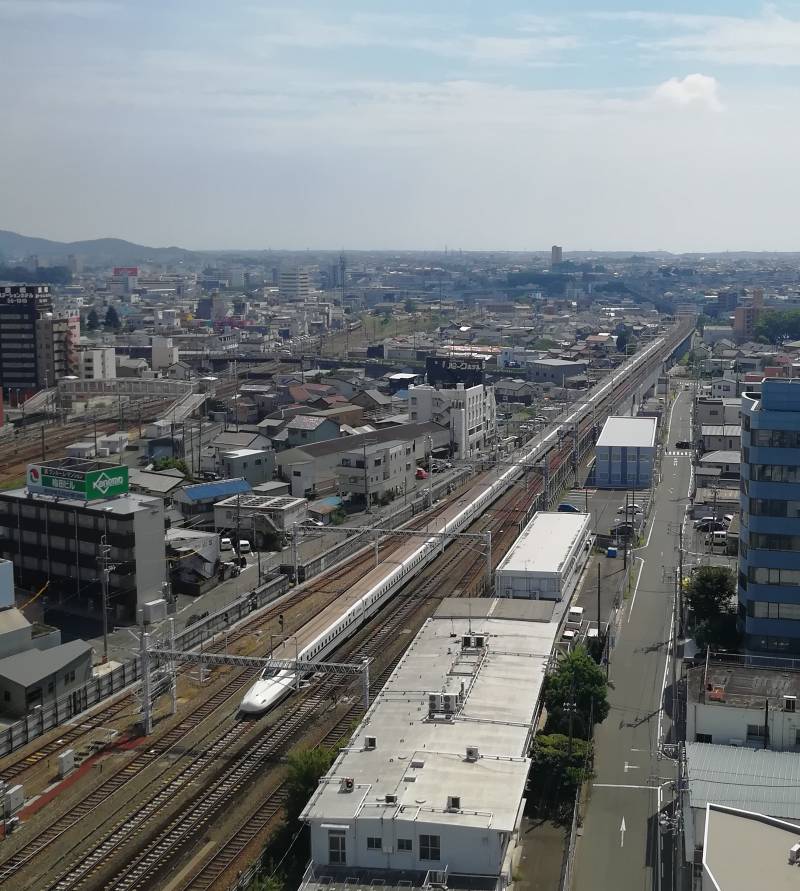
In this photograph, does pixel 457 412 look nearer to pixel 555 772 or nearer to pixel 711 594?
pixel 711 594

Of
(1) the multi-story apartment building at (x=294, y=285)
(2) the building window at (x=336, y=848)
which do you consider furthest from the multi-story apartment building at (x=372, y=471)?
(1) the multi-story apartment building at (x=294, y=285)

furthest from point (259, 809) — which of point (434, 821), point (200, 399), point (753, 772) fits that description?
point (200, 399)

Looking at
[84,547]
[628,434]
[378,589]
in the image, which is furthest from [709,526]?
[84,547]

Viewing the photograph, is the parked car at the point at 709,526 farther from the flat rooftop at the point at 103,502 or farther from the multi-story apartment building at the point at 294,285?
the multi-story apartment building at the point at 294,285

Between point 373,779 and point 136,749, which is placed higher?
point 373,779

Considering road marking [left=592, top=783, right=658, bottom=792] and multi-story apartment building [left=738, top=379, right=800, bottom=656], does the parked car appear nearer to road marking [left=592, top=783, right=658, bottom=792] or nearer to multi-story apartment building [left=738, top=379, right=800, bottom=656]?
multi-story apartment building [left=738, top=379, right=800, bottom=656]

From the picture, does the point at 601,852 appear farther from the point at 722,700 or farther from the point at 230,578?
the point at 230,578
